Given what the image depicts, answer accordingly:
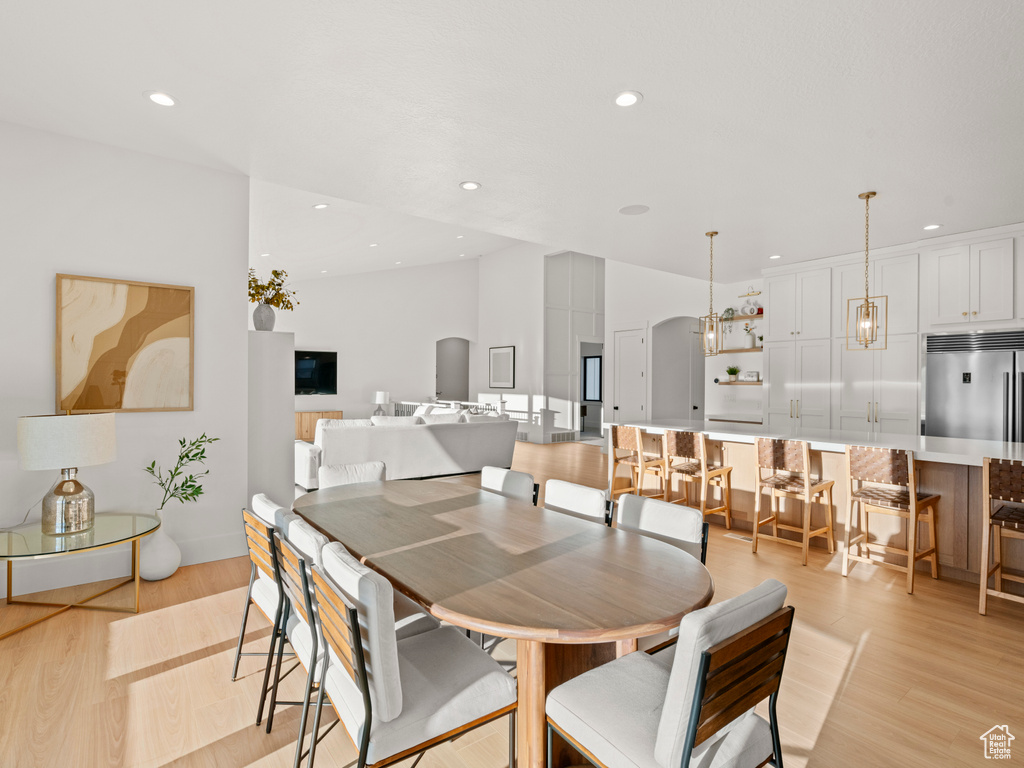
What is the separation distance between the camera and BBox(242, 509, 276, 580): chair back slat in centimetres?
188

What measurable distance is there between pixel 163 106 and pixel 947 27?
3545 millimetres

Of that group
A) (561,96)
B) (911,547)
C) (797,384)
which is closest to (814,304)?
(797,384)

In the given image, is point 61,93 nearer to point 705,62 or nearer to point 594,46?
point 594,46

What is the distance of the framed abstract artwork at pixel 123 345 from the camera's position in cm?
320

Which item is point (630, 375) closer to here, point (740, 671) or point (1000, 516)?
point (1000, 516)

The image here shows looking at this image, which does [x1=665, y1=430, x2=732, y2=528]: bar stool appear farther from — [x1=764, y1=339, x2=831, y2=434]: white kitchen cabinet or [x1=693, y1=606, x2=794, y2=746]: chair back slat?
[x1=693, y1=606, x2=794, y2=746]: chair back slat

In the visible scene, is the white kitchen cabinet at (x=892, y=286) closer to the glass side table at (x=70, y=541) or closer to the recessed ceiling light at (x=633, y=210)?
the recessed ceiling light at (x=633, y=210)

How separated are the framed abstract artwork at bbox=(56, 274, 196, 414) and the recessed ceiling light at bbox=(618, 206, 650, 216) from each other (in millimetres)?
3185

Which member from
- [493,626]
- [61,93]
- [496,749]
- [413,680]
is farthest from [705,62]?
[61,93]

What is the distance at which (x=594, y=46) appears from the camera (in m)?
2.13

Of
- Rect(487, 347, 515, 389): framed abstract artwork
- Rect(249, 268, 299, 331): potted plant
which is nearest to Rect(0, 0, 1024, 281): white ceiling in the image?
Rect(249, 268, 299, 331): potted plant

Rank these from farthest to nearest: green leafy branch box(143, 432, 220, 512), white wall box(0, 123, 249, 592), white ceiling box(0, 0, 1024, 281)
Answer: green leafy branch box(143, 432, 220, 512) → white wall box(0, 123, 249, 592) → white ceiling box(0, 0, 1024, 281)

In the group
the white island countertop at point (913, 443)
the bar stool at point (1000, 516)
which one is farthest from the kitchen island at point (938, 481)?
the bar stool at point (1000, 516)

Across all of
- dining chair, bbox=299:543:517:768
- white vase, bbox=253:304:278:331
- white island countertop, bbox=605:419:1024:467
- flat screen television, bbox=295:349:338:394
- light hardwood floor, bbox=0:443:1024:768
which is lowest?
light hardwood floor, bbox=0:443:1024:768
